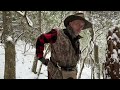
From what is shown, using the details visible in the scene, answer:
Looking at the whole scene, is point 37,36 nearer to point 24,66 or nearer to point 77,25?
point 24,66

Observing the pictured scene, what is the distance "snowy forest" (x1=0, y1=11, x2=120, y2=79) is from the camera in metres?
2.60

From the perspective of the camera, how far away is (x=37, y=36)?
12.6 m

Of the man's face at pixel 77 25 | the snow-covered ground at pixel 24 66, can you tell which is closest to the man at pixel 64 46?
the man's face at pixel 77 25

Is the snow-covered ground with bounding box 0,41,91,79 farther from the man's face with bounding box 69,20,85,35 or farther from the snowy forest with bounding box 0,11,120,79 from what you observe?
the man's face with bounding box 69,20,85,35

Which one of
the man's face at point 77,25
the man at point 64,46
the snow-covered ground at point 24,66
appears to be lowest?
the snow-covered ground at point 24,66

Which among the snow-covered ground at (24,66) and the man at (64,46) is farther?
the snow-covered ground at (24,66)

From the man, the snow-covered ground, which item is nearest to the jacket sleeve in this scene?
the man

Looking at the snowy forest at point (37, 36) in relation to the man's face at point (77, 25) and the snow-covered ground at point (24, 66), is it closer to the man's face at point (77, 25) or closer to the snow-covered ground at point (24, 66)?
the snow-covered ground at point (24, 66)

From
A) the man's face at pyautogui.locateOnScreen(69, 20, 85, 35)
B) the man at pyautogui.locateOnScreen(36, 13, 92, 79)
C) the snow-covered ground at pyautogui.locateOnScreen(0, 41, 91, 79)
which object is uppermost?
the man's face at pyautogui.locateOnScreen(69, 20, 85, 35)

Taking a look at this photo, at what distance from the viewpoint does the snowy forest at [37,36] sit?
2.60 meters

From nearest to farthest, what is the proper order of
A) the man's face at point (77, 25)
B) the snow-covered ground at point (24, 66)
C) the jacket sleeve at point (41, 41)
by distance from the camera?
1. the jacket sleeve at point (41, 41)
2. the man's face at point (77, 25)
3. the snow-covered ground at point (24, 66)

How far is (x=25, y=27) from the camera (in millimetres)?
12891
